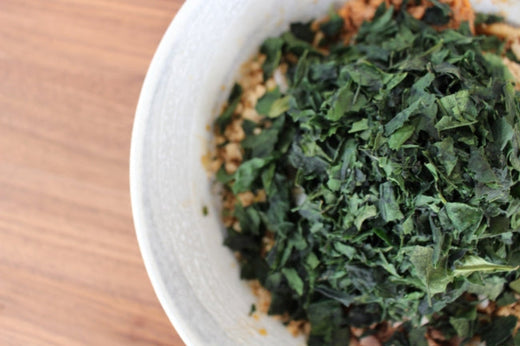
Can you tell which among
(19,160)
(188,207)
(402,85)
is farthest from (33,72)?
(402,85)

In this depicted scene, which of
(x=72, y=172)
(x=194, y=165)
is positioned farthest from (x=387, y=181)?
(x=72, y=172)

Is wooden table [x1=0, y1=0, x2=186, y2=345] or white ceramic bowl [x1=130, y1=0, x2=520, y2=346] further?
wooden table [x1=0, y1=0, x2=186, y2=345]

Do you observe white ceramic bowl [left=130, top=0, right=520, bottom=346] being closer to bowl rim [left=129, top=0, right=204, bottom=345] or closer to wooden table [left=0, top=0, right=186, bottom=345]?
bowl rim [left=129, top=0, right=204, bottom=345]

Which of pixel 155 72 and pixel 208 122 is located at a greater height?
pixel 155 72

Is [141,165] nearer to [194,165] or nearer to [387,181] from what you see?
[194,165]

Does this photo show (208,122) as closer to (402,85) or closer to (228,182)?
(228,182)

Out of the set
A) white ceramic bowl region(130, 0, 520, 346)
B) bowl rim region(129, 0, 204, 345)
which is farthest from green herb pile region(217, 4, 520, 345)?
bowl rim region(129, 0, 204, 345)
